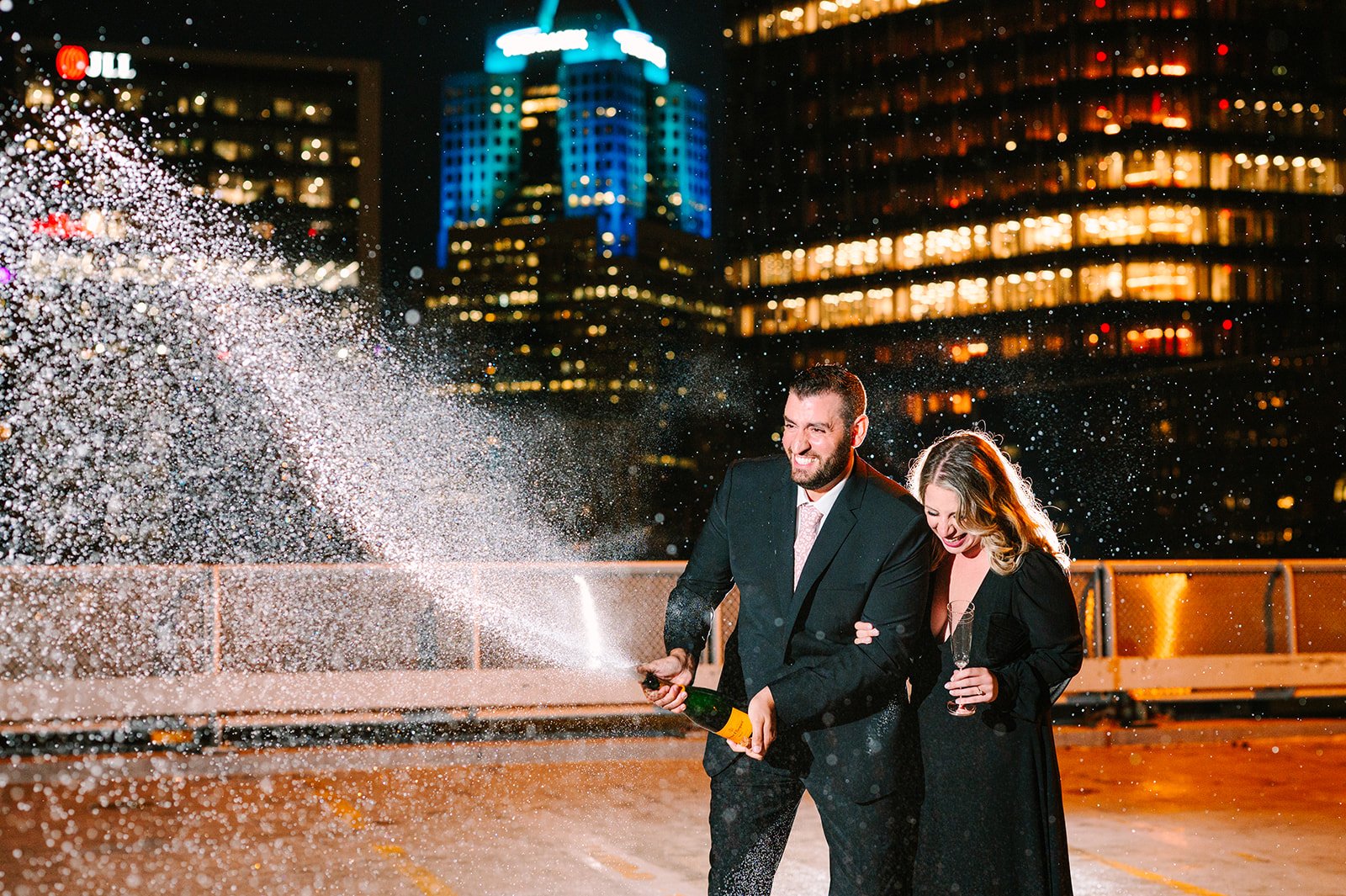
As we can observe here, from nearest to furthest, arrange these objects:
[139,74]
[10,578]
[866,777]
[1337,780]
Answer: [866,777] → [1337,780] → [10,578] → [139,74]

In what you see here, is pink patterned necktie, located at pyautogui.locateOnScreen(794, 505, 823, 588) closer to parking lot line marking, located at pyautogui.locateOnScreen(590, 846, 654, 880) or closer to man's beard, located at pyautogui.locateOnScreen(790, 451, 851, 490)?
man's beard, located at pyautogui.locateOnScreen(790, 451, 851, 490)

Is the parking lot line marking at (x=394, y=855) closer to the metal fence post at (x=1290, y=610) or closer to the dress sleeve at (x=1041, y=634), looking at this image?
the dress sleeve at (x=1041, y=634)

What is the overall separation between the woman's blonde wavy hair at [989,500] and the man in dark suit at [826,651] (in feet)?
0.83

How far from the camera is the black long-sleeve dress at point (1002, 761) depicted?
13.8 feet

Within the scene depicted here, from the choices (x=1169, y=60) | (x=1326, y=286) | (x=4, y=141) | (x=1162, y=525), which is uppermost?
(x=1169, y=60)

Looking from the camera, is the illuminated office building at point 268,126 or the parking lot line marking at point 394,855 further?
the illuminated office building at point 268,126

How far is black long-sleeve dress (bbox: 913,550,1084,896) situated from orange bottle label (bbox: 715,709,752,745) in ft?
2.24

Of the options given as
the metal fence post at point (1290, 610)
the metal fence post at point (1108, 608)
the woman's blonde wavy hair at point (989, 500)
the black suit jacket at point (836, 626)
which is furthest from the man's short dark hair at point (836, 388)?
the metal fence post at point (1290, 610)

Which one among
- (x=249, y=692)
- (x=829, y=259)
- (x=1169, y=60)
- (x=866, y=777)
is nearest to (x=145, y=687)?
(x=249, y=692)

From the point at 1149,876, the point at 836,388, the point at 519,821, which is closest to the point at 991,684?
the point at 836,388

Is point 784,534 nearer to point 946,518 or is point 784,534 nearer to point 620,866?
point 946,518

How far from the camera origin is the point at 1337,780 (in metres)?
10.4

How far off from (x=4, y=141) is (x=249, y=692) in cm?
7078

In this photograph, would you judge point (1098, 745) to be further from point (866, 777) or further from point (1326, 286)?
point (1326, 286)
